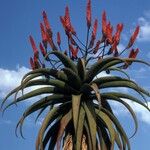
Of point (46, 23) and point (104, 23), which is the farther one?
point (46, 23)

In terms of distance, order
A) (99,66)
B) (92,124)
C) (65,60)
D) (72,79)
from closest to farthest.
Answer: (92,124)
(99,66)
(65,60)
(72,79)

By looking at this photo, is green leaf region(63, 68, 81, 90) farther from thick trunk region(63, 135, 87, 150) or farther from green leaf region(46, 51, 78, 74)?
thick trunk region(63, 135, 87, 150)

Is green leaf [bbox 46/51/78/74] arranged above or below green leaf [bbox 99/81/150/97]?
above

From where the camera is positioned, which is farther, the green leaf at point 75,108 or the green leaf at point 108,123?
the green leaf at point 108,123

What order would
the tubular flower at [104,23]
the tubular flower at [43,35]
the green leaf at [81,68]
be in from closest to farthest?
1. the green leaf at [81,68]
2. the tubular flower at [104,23]
3. the tubular flower at [43,35]

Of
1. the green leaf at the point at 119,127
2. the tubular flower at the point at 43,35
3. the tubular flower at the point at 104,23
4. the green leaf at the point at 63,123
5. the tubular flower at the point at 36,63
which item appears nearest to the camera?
A: the green leaf at the point at 63,123

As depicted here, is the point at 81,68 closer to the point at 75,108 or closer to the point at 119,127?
the point at 75,108

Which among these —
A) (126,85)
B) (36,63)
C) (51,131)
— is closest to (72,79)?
(36,63)

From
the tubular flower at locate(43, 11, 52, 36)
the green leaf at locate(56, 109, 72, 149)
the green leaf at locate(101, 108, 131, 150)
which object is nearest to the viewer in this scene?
the green leaf at locate(56, 109, 72, 149)

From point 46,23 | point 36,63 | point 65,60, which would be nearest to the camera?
point 65,60

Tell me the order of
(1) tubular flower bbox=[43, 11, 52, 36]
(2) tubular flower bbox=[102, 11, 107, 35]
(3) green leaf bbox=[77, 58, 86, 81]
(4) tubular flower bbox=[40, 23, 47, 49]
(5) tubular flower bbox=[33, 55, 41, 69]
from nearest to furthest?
(3) green leaf bbox=[77, 58, 86, 81]
(2) tubular flower bbox=[102, 11, 107, 35]
(4) tubular flower bbox=[40, 23, 47, 49]
(5) tubular flower bbox=[33, 55, 41, 69]
(1) tubular flower bbox=[43, 11, 52, 36]

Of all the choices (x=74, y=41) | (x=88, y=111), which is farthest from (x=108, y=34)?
(x=88, y=111)

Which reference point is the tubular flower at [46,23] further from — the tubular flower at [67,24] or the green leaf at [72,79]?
the green leaf at [72,79]

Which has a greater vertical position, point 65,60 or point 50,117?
point 65,60
